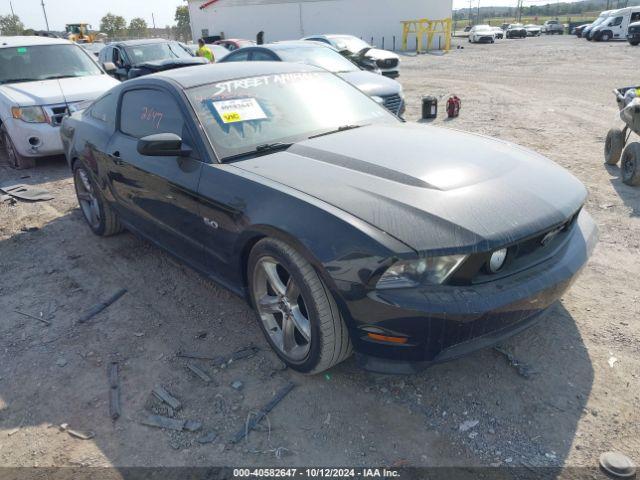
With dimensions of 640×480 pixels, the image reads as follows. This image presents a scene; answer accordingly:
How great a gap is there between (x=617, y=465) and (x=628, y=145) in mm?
4559

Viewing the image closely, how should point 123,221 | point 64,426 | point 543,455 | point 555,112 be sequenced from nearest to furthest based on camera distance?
point 543,455 < point 64,426 < point 123,221 < point 555,112

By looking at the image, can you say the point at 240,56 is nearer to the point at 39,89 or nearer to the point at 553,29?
the point at 39,89

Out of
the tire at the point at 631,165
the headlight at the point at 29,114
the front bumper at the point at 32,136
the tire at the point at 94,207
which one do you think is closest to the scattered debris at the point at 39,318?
the tire at the point at 94,207

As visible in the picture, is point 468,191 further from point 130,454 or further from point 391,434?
point 130,454

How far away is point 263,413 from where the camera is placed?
263 centimetres

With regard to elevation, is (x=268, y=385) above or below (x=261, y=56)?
below

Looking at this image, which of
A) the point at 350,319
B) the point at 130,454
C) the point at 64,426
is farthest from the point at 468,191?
the point at 64,426

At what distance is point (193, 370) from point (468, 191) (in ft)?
6.15

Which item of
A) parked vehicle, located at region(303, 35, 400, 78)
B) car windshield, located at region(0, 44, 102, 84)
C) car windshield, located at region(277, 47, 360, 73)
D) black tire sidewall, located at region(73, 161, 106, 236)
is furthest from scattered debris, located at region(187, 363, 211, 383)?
parked vehicle, located at region(303, 35, 400, 78)

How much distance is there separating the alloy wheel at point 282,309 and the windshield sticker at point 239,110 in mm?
1083

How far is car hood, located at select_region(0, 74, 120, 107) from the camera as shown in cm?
706

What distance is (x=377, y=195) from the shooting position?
2.57m

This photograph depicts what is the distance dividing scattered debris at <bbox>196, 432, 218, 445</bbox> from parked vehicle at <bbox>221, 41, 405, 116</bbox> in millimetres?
6445

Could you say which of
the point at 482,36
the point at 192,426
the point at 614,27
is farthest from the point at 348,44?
the point at 482,36
